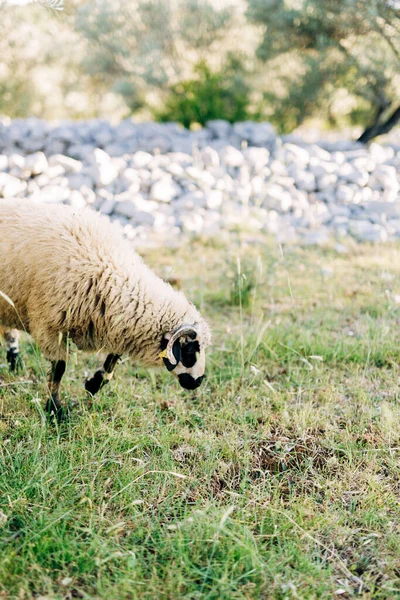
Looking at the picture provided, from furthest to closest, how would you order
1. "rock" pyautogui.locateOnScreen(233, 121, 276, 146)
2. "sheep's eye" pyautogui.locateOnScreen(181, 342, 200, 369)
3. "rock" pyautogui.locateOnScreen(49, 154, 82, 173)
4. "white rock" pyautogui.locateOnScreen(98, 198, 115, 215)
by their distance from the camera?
"rock" pyautogui.locateOnScreen(233, 121, 276, 146)
"rock" pyautogui.locateOnScreen(49, 154, 82, 173)
"white rock" pyautogui.locateOnScreen(98, 198, 115, 215)
"sheep's eye" pyautogui.locateOnScreen(181, 342, 200, 369)

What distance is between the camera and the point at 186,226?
25.7ft

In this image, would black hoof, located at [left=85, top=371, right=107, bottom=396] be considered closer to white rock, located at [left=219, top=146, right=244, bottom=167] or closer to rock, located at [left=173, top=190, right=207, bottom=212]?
rock, located at [left=173, top=190, right=207, bottom=212]

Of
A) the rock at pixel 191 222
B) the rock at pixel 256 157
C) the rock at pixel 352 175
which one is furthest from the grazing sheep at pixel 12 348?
the rock at pixel 352 175

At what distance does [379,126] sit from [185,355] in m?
10.0

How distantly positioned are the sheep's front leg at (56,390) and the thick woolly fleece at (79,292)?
84 mm

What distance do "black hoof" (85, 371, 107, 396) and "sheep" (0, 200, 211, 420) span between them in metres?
0.20

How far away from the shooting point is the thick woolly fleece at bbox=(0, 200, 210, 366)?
3.50 meters

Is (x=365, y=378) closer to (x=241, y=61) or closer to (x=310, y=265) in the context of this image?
(x=310, y=265)

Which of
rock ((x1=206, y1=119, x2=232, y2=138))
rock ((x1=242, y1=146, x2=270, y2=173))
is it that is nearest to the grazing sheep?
rock ((x1=242, y1=146, x2=270, y2=173))

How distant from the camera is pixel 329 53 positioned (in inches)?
466

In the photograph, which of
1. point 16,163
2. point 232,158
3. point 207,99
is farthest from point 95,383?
point 207,99

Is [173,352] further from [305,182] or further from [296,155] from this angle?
[296,155]

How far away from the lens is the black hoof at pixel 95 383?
3787 mm

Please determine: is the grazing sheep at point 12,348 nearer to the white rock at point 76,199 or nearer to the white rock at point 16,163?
the white rock at point 76,199
